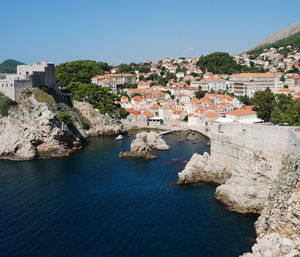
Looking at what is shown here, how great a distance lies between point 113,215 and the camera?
845 inches

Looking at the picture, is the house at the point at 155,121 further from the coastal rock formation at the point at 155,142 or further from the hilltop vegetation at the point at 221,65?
the hilltop vegetation at the point at 221,65

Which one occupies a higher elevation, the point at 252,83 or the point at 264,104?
the point at 252,83

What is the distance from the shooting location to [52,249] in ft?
57.5

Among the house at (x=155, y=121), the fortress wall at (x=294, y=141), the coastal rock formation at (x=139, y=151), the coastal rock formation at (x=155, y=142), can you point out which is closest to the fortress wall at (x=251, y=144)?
the fortress wall at (x=294, y=141)

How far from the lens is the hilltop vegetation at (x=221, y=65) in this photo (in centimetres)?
9769

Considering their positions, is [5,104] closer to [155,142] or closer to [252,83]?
[155,142]

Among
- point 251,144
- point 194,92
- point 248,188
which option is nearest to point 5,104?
point 251,144

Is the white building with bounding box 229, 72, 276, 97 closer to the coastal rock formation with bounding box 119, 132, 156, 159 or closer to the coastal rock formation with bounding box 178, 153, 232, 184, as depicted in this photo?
the coastal rock formation with bounding box 119, 132, 156, 159

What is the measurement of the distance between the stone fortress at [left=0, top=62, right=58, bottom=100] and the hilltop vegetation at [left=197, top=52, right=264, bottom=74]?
61.5 m

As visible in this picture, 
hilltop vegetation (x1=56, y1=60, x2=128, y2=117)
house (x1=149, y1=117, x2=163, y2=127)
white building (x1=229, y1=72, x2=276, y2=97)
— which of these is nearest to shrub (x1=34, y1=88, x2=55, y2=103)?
hilltop vegetation (x1=56, y1=60, x2=128, y2=117)

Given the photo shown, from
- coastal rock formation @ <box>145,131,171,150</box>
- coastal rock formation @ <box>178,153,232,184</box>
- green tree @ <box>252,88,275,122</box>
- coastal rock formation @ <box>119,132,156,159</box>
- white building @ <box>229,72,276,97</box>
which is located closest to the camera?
coastal rock formation @ <box>178,153,232,184</box>

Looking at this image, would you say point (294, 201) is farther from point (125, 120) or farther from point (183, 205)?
point (125, 120)

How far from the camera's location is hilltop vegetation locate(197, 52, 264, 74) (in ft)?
320

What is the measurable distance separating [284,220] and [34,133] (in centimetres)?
2922
